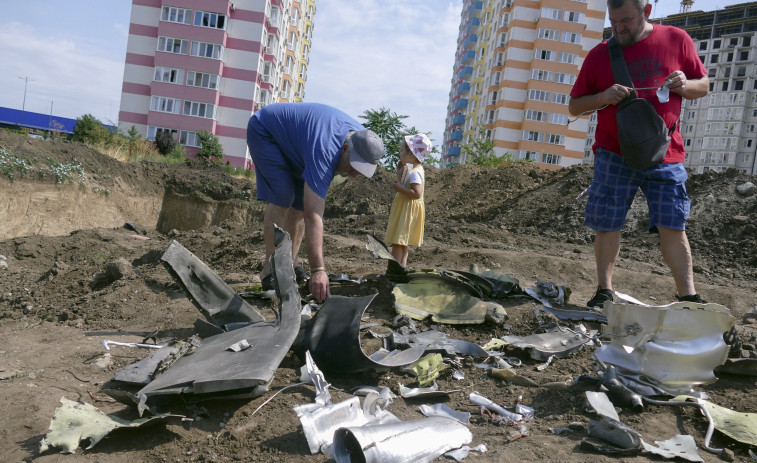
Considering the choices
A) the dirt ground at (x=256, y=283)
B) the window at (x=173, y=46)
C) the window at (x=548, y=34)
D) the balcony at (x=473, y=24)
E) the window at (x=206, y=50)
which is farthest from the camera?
the balcony at (x=473, y=24)

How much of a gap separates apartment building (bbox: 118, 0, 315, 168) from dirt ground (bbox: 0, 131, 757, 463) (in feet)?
84.8

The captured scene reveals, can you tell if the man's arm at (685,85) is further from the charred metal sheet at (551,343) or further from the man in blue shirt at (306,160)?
the man in blue shirt at (306,160)

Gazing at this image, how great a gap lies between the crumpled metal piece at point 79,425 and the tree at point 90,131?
18026 mm

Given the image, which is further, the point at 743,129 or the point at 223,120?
the point at 743,129

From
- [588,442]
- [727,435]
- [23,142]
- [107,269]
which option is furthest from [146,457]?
[23,142]

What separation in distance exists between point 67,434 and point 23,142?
1229 centimetres

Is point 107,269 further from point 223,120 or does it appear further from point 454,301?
point 223,120

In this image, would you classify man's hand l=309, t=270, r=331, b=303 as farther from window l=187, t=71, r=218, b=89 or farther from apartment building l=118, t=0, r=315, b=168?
window l=187, t=71, r=218, b=89

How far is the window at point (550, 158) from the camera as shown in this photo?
159ft

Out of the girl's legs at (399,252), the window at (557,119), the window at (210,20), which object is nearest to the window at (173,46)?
the window at (210,20)

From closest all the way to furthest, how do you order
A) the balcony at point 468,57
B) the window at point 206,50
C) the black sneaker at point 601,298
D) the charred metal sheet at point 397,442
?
the charred metal sheet at point 397,442 → the black sneaker at point 601,298 → the window at point 206,50 → the balcony at point 468,57

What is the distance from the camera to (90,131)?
21.5 m

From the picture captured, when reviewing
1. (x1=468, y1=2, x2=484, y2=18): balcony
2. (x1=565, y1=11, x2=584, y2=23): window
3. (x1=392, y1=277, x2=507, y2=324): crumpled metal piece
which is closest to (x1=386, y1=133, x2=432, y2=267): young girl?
(x1=392, y1=277, x2=507, y2=324): crumpled metal piece

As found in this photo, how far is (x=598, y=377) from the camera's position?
2.51 meters
